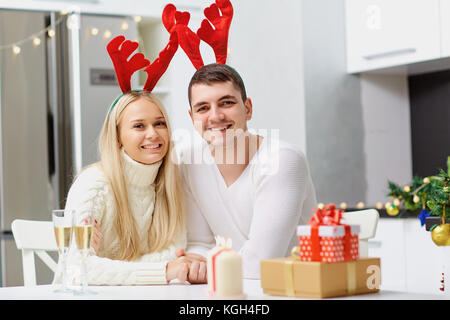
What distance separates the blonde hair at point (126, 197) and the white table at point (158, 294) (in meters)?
0.31

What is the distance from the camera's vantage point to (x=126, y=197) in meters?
1.75

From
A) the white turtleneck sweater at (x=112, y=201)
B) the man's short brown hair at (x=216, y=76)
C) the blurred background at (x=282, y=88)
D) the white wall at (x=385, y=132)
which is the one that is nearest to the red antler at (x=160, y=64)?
the man's short brown hair at (x=216, y=76)

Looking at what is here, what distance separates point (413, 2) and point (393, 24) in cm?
15

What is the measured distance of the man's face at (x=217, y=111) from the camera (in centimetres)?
180

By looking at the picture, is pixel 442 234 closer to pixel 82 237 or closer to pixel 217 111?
pixel 217 111

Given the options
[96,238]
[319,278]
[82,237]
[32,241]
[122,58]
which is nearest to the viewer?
[319,278]

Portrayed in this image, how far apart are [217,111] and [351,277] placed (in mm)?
772

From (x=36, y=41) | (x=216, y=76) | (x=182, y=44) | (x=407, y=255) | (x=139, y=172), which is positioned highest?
(x=36, y=41)

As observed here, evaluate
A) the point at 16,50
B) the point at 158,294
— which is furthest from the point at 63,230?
the point at 16,50

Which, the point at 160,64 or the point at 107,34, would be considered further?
the point at 107,34

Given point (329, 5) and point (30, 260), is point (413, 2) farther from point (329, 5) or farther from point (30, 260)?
point (30, 260)

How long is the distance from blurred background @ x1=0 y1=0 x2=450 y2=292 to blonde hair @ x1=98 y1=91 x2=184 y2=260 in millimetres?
1583
